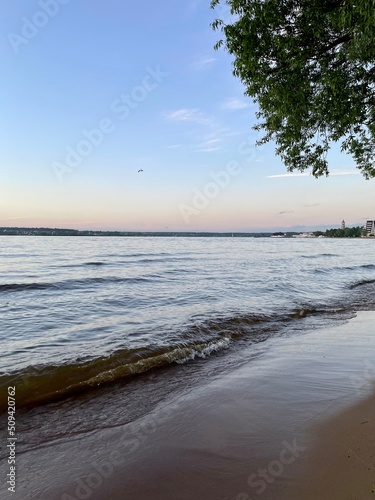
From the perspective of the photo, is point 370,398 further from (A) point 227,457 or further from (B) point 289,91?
(B) point 289,91

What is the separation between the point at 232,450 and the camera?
3.54 metres

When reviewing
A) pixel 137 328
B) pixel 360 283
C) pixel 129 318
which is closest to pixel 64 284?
pixel 129 318

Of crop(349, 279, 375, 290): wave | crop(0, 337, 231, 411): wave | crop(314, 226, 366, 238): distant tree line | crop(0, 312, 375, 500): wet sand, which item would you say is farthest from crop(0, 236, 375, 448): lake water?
crop(314, 226, 366, 238): distant tree line

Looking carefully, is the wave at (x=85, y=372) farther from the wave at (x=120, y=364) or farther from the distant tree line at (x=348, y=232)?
the distant tree line at (x=348, y=232)

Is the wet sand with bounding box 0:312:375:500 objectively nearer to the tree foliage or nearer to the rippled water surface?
the rippled water surface

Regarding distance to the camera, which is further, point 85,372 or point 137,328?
point 137,328

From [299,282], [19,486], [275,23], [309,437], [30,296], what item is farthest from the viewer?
[299,282]

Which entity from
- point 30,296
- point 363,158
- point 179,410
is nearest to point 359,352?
point 179,410

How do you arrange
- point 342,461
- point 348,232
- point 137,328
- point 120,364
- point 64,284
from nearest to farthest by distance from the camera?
point 342,461 < point 120,364 < point 137,328 < point 64,284 < point 348,232

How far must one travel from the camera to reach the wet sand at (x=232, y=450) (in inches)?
117

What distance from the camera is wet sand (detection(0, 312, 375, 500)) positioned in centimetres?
Result: 298

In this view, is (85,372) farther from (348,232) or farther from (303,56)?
(348,232)

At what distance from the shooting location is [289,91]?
22.2 ft

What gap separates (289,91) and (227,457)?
651cm
